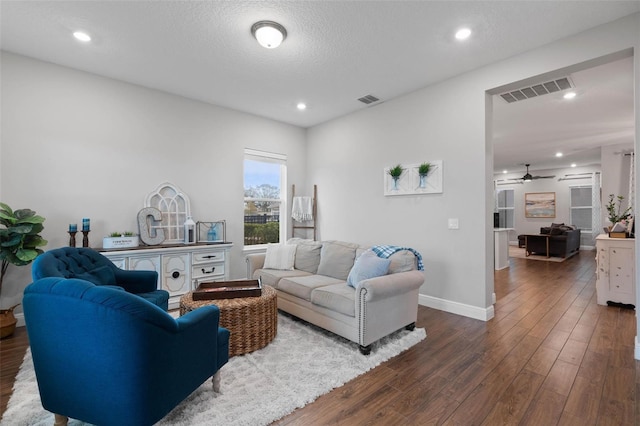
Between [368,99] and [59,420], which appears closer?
[59,420]

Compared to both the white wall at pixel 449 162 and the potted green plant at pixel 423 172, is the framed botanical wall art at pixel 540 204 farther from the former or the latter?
the potted green plant at pixel 423 172

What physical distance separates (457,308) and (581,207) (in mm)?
9620

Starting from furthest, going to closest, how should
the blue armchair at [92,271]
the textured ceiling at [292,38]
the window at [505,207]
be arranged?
the window at [505,207], the textured ceiling at [292,38], the blue armchair at [92,271]

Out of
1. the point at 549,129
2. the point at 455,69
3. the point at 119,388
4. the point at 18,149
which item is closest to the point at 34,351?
the point at 119,388

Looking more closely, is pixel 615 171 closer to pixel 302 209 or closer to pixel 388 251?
pixel 388 251

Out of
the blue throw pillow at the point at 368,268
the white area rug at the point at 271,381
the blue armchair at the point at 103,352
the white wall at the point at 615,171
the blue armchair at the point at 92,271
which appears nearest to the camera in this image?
the blue armchair at the point at 103,352

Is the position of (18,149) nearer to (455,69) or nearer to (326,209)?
(326,209)

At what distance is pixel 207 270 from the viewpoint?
4062mm

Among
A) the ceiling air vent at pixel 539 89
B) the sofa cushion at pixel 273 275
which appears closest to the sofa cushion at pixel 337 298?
the sofa cushion at pixel 273 275

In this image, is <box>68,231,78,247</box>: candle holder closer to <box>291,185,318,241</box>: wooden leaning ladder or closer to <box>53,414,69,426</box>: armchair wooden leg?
<box>53,414,69,426</box>: armchair wooden leg

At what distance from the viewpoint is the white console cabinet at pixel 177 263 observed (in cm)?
347

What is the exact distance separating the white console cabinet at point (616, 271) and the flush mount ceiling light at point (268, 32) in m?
4.96

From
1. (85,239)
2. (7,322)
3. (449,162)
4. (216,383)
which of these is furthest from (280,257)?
(7,322)

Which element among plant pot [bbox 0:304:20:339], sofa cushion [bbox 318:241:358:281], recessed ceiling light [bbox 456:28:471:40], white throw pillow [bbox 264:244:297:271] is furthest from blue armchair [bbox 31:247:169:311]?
recessed ceiling light [bbox 456:28:471:40]
